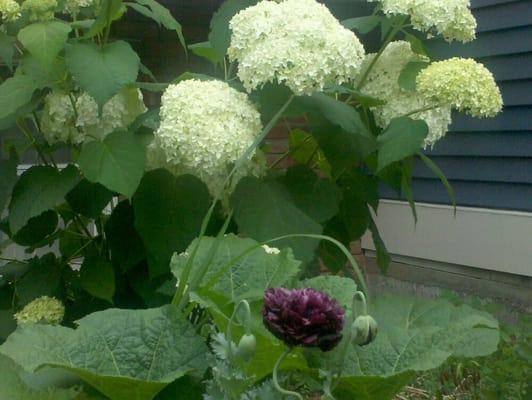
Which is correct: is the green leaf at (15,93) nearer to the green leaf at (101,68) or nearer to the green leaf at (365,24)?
the green leaf at (101,68)

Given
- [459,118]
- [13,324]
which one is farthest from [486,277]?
[13,324]

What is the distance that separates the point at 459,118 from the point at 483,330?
323cm

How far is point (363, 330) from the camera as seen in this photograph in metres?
1.07

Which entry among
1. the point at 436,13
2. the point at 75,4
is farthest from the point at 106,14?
the point at 436,13

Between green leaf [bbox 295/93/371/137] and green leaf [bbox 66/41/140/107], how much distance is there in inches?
12.8

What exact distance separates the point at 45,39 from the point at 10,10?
15 centimetres

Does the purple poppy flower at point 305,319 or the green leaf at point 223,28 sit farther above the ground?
the purple poppy flower at point 305,319

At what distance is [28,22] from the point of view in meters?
1.86

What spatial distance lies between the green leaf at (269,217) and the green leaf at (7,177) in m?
0.49

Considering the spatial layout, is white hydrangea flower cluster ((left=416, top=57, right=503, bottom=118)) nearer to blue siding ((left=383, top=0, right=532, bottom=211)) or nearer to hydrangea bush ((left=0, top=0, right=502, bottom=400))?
hydrangea bush ((left=0, top=0, right=502, bottom=400))

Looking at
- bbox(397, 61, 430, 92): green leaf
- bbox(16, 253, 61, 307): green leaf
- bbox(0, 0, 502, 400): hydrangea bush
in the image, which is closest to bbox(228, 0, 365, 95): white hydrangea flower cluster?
bbox(0, 0, 502, 400): hydrangea bush

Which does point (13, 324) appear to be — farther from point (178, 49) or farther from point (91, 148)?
point (178, 49)

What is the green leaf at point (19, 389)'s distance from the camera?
1190 mm

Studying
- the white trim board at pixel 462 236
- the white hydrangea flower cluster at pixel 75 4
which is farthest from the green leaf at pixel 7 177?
the white trim board at pixel 462 236
